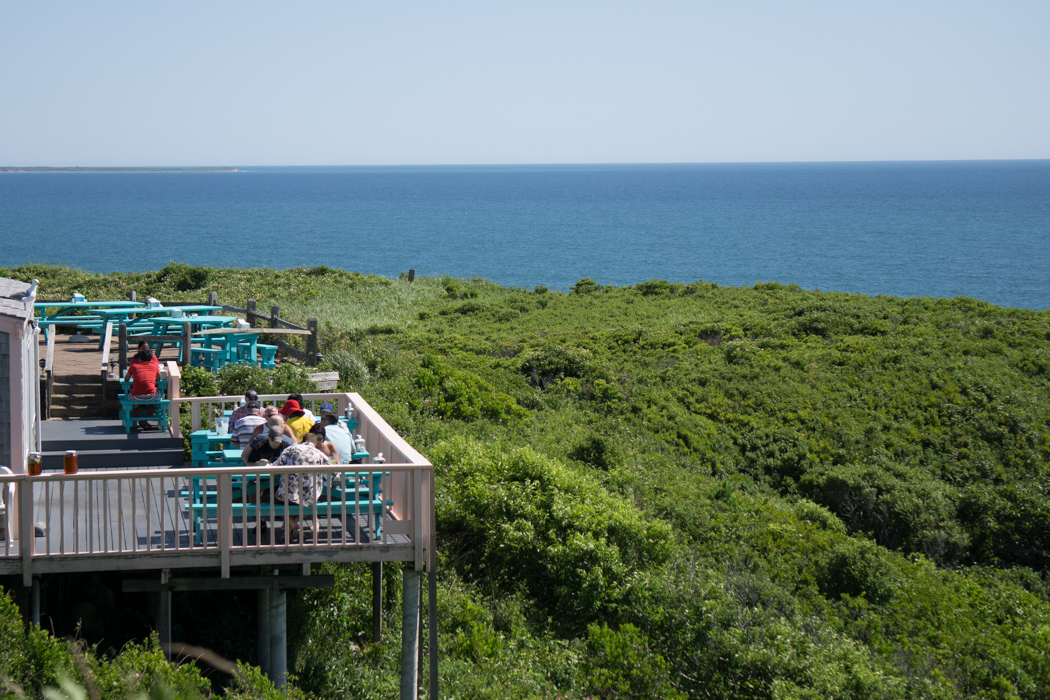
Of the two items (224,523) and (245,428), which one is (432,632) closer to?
(224,523)

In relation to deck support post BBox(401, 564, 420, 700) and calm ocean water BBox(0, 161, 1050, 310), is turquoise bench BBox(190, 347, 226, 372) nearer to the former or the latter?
deck support post BBox(401, 564, 420, 700)

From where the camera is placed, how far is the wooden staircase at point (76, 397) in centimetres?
1449

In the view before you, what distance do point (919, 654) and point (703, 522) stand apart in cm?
500

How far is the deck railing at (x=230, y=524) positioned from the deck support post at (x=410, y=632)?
33cm

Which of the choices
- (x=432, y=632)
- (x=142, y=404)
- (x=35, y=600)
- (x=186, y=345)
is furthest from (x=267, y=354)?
(x=432, y=632)

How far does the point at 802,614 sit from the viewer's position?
41.6 feet

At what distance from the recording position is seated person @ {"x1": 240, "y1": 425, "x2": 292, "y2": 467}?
847 cm

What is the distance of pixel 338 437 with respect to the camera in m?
9.18

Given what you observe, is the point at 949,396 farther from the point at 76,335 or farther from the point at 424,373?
the point at 76,335

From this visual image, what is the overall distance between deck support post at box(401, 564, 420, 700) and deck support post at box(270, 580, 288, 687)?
121 centimetres

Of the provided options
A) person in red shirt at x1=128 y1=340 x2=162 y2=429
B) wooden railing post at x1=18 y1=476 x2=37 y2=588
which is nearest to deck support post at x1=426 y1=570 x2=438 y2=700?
wooden railing post at x1=18 y1=476 x2=37 y2=588

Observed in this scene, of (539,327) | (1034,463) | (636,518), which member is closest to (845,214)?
(539,327)

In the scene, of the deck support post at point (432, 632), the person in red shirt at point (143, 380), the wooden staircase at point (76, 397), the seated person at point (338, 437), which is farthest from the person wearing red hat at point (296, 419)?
the wooden staircase at point (76, 397)

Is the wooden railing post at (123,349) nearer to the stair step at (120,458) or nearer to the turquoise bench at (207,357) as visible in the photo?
the turquoise bench at (207,357)
